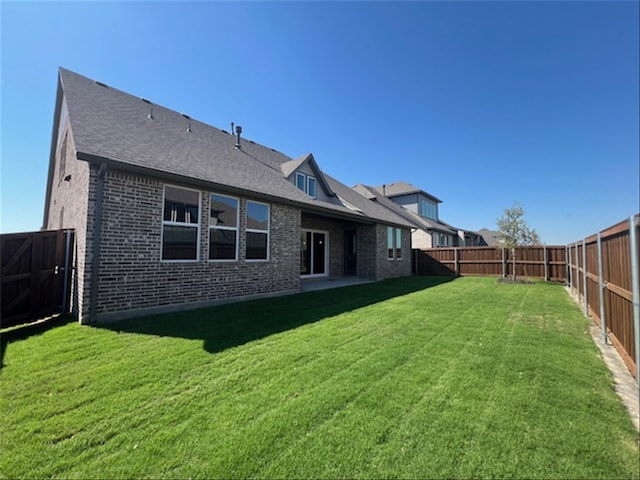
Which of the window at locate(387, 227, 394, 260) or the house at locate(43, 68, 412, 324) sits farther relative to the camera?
the window at locate(387, 227, 394, 260)

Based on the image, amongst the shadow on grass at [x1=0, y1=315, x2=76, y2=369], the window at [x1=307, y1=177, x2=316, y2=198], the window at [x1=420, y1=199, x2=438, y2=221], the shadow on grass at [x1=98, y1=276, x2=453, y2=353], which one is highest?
the window at [x1=420, y1=199, x2=438, y2=221]

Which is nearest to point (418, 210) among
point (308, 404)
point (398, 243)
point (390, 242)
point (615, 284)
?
point (398, 243)

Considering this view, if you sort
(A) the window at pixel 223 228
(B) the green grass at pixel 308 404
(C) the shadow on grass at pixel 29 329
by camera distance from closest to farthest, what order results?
(B) the green grass at pixel 308 404 < (C) the shadow on grass at pixel 29 329 < (A) the window at pixel 223 228

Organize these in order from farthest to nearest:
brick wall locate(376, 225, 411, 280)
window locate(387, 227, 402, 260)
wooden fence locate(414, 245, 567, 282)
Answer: window locate(387, 227, 402, 260) → wooden fence locate(414, 245, 567, 282) → brick wall locate(376, 225, 411, 280)

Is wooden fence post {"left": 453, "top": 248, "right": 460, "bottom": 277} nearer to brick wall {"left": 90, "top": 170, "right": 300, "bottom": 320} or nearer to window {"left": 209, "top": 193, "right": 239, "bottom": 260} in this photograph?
brick wall {"left": 90, "top": 170, "right": 300, "bottom": 320}

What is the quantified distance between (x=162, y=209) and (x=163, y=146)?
267 cm

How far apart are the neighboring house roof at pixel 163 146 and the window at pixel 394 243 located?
11.0 ft

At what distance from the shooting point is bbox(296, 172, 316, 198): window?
1287cm

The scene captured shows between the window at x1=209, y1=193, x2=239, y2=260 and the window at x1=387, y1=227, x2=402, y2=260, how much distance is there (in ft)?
33.0

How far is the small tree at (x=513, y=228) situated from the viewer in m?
14.9

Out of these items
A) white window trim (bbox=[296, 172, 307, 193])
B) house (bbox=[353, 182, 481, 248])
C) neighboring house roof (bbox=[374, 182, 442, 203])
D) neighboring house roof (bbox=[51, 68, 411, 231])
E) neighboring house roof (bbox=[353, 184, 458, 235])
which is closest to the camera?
neighboring house roof (bbox=[51, 68, 411, 231])

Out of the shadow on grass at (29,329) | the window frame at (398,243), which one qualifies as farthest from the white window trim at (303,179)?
the shadow on grass at (29,329)

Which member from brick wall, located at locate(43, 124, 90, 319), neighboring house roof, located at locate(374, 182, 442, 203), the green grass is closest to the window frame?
the green grass

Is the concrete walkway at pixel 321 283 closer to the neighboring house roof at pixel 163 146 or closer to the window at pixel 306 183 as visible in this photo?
the neighboring house roof at pixel 163 146
